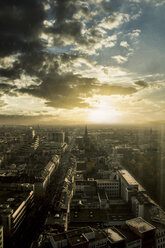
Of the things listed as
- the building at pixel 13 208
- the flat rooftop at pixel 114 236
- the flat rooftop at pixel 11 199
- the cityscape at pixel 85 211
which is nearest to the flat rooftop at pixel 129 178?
the cityscape at pixel 85 211

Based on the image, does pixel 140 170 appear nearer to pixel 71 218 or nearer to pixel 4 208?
pixel 71 218

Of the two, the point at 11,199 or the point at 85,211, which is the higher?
the point at 11,199

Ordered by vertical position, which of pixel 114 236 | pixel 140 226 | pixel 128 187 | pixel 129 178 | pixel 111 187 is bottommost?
pixel 111 187

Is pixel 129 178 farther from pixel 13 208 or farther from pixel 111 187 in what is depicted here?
pixel 13 208

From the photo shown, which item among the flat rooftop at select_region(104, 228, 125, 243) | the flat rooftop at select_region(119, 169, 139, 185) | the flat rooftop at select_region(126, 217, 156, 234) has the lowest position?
the flat rooftop at select_region(104, 228, 125, 243)

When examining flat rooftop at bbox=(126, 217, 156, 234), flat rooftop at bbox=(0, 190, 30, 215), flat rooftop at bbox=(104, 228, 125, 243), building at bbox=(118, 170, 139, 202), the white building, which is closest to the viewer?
flat rooftop at bbox=(104, 228, 125, 243)

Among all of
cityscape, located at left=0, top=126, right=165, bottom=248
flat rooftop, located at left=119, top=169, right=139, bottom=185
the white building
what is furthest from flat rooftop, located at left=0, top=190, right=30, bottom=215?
flat rooftop, located at left=119, top=169, right=139, bottom=185

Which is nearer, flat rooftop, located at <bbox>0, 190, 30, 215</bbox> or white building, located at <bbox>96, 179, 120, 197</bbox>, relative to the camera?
flat rooftop, located at <bbox>0, 190, 30, 215</bbox>

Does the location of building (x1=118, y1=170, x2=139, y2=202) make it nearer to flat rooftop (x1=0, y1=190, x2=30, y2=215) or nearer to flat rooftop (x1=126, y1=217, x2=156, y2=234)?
flat rooftop (x1=126, y1=217, x2=156, y2=234)

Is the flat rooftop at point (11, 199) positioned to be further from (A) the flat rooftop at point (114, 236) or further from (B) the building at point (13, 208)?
(A) the flat rooftop at point (114, 236)

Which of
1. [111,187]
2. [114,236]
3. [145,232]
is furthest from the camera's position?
[111,187]

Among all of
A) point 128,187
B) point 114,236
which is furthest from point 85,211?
point 114,236

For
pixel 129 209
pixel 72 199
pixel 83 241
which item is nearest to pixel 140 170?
pixel 129 209
